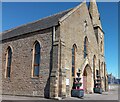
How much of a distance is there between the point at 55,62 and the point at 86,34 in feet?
30.2

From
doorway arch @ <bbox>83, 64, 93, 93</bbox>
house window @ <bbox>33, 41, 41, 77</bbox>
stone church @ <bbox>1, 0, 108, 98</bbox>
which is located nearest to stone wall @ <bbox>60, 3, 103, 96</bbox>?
stone church @ <bbox>1, 0, 108, 98</bbox>

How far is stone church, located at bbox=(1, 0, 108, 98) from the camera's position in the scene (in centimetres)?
1922

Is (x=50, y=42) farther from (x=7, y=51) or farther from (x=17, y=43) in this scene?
(x=7, y=51)

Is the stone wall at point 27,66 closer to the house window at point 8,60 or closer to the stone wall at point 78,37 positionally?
the house window at point 8,60

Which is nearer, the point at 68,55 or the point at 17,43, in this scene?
the point at 68,55

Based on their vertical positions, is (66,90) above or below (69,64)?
below

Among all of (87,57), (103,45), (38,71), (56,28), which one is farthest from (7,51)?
(103,45)

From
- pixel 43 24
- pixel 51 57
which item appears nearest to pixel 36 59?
pixel 51 57

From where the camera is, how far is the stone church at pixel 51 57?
19219 mm

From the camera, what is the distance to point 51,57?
1967cm

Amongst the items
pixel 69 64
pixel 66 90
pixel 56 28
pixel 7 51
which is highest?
pixel 56 28

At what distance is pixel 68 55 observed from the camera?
21109 mm

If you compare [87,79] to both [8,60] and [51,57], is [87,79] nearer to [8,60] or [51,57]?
[51,57]

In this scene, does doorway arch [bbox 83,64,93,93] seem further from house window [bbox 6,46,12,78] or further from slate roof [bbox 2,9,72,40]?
house window [bbox 6,46,12,78]
